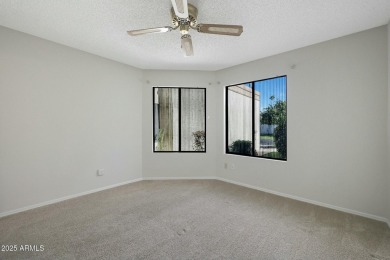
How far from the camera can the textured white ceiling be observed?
2141 millimetres

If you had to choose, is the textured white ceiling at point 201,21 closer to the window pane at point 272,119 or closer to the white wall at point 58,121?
the white wall at point 58,121

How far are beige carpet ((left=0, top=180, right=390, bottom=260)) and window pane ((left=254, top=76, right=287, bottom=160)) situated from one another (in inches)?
36.4

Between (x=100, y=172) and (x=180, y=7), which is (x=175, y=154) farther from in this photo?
(x=180, y=7)

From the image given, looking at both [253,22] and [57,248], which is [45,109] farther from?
[253,22]

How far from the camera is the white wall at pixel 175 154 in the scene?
15.0 feet

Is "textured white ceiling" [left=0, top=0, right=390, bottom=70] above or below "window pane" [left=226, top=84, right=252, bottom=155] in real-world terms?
above

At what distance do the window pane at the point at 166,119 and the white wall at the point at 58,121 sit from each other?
22.8 inches

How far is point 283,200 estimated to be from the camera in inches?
130

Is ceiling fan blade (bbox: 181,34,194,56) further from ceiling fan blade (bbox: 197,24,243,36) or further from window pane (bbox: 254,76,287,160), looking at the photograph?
window pane (bbox: 254,76,287,160)

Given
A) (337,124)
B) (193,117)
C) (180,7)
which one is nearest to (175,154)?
(193,117)

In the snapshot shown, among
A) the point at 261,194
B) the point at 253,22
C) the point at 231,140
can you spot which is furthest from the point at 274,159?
the point at 253,22

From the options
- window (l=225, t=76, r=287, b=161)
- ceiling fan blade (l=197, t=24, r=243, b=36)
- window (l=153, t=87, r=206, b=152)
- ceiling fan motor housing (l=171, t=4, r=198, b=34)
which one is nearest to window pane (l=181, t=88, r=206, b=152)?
window (l=153, t=87, r=206, b=152)

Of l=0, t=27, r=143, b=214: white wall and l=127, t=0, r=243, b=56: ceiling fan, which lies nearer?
l=127, t=0, r=243, b=56: ceiling fan

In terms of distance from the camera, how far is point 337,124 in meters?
2.89
